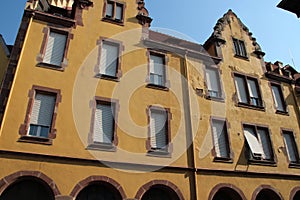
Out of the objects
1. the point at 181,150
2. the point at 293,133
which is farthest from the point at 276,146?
the point at 181,150

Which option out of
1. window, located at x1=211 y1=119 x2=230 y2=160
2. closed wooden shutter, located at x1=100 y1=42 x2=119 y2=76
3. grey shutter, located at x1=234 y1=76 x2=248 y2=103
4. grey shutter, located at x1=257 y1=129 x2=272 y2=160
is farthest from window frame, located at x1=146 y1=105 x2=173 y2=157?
grey shutter, located at x1=257 y1=129 x2=272 y2=160

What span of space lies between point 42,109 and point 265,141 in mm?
14544

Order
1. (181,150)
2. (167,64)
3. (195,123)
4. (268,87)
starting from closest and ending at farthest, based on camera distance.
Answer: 1. (181,150)
2. (195,123)
3. (167,64)
4. (268,87)

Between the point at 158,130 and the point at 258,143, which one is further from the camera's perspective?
the point at 258,143

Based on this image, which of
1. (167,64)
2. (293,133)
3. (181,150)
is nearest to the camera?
(181,150)

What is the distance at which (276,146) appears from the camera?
18.3 meters

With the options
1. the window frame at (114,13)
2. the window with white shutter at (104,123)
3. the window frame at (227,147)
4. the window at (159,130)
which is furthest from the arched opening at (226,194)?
the window frame at (114,13)

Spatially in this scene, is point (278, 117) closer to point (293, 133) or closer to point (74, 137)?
point (293, 133)

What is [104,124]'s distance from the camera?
1449 centimetres

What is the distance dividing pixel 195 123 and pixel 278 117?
7.51 m

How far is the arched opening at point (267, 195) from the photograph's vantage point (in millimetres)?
16188

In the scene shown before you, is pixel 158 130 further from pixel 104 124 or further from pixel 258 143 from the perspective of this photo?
pixel 258 143

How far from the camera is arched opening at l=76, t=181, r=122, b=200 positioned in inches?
503

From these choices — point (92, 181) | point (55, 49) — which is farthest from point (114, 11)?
point (92, 181)
